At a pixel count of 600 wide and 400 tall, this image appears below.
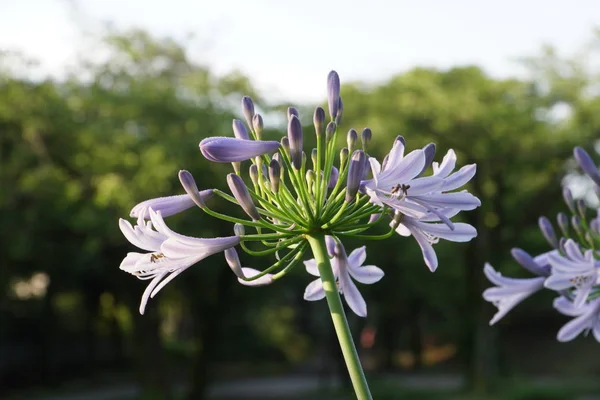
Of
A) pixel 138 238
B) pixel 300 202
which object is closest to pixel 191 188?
pixel 138 238

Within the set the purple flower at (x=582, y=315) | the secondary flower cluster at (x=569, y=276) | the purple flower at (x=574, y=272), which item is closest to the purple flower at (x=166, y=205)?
the secondary flower cluster at (x=569, y=276)

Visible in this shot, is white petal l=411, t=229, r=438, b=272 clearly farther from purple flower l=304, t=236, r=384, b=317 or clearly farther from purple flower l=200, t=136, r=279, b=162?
purple flower l=200, t=136, r=279, b=162

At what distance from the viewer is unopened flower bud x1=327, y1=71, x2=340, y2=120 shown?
100 inches

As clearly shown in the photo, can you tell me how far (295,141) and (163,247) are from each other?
0.48 meters

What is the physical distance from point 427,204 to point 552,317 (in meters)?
37.5

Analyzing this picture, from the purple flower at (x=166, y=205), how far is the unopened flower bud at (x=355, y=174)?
419mm

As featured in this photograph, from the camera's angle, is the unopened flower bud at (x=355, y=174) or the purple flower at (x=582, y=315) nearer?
the unopened flower bud at (x=355, y=174)

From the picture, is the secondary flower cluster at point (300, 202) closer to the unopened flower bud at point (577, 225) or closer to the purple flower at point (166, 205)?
the purple flower at point (166, 205)

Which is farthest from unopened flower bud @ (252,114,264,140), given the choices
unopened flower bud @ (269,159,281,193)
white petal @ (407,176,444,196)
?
white petal @ (407,176,444,196)

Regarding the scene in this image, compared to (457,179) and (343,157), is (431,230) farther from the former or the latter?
(343,157)

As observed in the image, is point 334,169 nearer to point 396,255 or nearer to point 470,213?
point 470,213

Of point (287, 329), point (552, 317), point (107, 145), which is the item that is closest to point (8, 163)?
point (107, 145)

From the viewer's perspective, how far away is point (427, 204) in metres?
2.35

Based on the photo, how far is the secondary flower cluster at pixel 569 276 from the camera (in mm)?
3240
